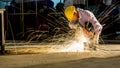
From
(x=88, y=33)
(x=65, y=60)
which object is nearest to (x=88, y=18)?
(x=88, y=33)

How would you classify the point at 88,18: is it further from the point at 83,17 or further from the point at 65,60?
the point at 65,60

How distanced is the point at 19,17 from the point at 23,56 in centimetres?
436

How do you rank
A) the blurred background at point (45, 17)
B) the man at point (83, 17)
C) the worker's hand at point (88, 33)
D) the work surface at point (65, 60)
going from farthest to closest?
the blurred background at point (45, 17)
the worker's hand at point (88, 33)
the man at point (83, 17)
the work surface at point (65, 60)

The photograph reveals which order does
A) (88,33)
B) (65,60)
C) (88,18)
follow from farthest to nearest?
1. (88,33)
2. (88,18)
3. (65,60)

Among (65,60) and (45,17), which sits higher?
(45,17)

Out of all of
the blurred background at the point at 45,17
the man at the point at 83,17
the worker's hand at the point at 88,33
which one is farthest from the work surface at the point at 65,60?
the blurred background at the point at 45,17

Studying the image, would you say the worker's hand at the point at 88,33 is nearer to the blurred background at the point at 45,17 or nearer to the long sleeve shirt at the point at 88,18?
the long sleeve shirt at the point at 88,18

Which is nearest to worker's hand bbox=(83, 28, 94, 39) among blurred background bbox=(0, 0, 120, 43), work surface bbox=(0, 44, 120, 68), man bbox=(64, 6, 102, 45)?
man bbox=(64, 6, 102, 45)

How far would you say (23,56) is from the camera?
9133 mm

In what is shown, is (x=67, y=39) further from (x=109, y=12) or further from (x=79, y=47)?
(x=109, y=12)

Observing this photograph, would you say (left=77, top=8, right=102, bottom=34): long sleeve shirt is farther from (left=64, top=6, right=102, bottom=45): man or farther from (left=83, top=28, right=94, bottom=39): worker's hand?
(left=83, top=28, right=94, bottom=39): worker's hand

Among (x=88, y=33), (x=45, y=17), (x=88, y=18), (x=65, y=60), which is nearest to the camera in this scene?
(x=65, y=60)

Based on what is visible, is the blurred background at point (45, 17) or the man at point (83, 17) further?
the blurred background at point (45, 17)

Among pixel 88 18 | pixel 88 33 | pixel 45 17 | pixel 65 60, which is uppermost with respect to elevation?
pixel 45 17
